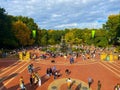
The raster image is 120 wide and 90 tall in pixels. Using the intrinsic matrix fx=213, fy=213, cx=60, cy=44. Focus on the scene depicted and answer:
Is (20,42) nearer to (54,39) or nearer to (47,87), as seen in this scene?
(54,39)

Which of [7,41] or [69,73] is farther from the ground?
[7,41]

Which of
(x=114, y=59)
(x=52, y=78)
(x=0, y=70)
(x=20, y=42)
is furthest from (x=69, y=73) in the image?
(x=20, y=42)

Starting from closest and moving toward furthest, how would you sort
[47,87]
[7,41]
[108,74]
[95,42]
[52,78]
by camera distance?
[47,87]
[52,78]
[108,74]
[7,41]
[95,42]

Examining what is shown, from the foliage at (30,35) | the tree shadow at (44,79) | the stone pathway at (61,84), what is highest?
the foliage at (30,35)

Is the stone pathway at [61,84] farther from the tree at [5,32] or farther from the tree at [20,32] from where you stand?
the tree at [20,32]

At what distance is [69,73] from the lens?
30250mm

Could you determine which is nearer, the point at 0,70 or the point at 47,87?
the point at 47,87

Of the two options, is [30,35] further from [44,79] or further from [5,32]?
[44,79]

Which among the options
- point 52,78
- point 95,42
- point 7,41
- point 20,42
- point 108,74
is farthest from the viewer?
point 95,42

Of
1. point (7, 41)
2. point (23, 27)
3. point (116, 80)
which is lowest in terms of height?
point (116, 80)

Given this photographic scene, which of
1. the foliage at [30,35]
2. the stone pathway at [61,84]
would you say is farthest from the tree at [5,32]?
the stone pathway at [61,84]

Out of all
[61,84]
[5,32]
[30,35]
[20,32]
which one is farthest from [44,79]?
[30,35]

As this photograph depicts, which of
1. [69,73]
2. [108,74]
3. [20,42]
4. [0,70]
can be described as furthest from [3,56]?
[20,42]

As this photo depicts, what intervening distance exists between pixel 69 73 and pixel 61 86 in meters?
7.42
